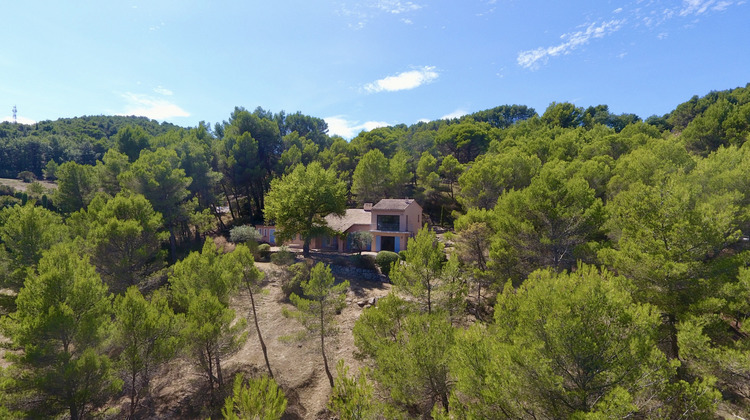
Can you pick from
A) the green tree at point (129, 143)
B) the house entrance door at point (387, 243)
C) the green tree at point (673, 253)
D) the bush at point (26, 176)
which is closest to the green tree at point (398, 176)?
the house entrance door at point (387, 243)

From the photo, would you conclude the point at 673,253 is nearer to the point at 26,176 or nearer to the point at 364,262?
the point at 364,262

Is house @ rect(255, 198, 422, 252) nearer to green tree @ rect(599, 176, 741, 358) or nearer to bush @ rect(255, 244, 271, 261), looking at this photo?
bush @ rect(255, 244, 271, 261)

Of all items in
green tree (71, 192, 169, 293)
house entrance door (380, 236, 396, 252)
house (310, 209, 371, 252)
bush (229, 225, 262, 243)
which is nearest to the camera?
green tree (71, 192, 169, 293)

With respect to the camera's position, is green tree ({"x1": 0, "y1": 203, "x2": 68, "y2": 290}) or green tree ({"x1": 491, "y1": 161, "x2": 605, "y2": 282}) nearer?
green tree ({"x1": 491, "y1": 161, "x2": 605, "y2": 282})

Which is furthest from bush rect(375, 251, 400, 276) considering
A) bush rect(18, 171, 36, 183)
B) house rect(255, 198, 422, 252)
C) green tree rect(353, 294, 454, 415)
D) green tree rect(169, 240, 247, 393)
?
bush rect(18, 171, 36, 183)

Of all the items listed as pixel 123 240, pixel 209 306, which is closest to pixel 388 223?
pixel 209 306

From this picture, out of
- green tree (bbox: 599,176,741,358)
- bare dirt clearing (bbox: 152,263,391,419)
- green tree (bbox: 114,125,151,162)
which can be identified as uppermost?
green tree (bbox: 114,125,151,162)
